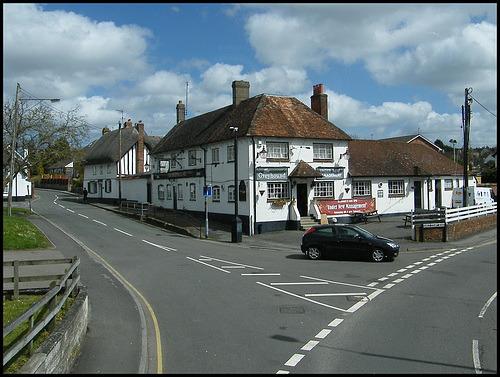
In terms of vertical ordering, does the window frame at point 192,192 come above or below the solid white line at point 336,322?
above

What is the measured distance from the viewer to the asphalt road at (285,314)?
751cm

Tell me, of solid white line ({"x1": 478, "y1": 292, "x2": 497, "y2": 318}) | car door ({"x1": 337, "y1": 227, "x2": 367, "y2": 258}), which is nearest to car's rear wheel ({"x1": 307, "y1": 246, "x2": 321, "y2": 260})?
car door ({"x1": 337, "y1": 227, "x2": 367, "y2": 258})

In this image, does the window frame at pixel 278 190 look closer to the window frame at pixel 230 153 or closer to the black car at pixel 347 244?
the window frame at pixel 230 153

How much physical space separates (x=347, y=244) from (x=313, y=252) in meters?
1.58

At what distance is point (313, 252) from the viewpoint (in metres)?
19.3

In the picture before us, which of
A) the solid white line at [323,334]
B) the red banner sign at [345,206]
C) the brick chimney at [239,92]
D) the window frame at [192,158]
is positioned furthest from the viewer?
the window frame at [192,158]

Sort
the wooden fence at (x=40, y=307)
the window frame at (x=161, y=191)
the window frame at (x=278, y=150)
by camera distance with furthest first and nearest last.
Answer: the window frame at (x=161, y=191), the window frame at (x=278, y=150), the wooden fence at (x=40, y=307)

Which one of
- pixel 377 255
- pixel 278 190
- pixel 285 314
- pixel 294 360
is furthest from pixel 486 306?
pixel 278 190

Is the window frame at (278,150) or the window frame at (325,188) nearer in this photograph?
the window frame at (278,150)

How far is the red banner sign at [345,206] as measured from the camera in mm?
30906

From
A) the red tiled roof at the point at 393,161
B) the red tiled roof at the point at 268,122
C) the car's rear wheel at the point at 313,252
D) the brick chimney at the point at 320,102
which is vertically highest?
the brick chimney at the point at 320,102

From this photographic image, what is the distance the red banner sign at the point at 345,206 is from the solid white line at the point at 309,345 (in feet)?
73.7

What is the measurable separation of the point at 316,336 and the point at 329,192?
23763 millimetres

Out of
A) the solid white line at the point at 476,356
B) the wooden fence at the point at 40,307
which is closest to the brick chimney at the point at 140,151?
the wooden fence at the point at 40,307
